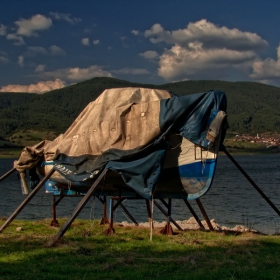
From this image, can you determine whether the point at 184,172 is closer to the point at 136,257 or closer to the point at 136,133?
the point at 136,133

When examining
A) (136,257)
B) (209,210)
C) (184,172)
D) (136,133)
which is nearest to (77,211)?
(136,257)

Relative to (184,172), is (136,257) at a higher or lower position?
lower

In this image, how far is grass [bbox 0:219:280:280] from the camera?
9219mm

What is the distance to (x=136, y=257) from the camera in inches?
433

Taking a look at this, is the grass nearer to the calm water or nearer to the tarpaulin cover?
the tarpaulin cover

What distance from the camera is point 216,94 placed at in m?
14.1

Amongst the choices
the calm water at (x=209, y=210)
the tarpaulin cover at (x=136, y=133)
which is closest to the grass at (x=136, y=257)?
the tarpaulin cover at (x=136, y=133)

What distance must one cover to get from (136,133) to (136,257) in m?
4.58

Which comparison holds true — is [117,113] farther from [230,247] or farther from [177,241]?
[230,247]

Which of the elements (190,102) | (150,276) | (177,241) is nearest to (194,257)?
(150,276)

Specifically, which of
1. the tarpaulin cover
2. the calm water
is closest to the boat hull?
the tarpaulin cover

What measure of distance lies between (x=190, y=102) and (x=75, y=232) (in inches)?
226

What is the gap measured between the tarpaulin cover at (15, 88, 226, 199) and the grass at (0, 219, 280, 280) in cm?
182

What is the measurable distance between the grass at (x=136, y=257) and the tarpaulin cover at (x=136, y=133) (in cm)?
182
